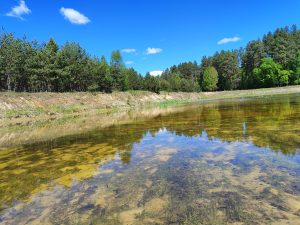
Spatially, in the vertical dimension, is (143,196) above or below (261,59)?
below

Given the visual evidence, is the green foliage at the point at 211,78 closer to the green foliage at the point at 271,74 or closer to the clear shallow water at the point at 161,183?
the green foliage at the point at 271,74

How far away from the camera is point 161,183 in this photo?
6465 millimetres

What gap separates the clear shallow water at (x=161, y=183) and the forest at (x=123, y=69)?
147ft

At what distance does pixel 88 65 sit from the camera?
209ft

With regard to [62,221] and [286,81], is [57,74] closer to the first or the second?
[62,221]

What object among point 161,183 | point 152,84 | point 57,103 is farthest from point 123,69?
point 161,183

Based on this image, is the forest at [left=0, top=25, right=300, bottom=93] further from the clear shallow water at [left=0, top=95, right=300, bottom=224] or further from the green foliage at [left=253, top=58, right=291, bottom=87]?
the clear shallow water at [left=0, top=95, right=300, bottom=224]

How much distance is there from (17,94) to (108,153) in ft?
114

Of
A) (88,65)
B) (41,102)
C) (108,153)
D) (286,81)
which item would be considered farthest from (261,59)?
(108,153)

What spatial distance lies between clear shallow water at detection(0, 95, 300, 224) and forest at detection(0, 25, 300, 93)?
4490 centimetres

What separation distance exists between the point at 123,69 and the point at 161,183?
228ft

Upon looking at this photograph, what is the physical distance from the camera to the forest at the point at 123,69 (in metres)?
52.8

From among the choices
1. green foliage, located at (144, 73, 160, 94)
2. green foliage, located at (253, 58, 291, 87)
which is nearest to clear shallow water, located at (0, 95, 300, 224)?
green foliage, located at (144, 73, 160, 94)

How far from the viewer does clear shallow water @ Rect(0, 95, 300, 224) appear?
4.81 metres
